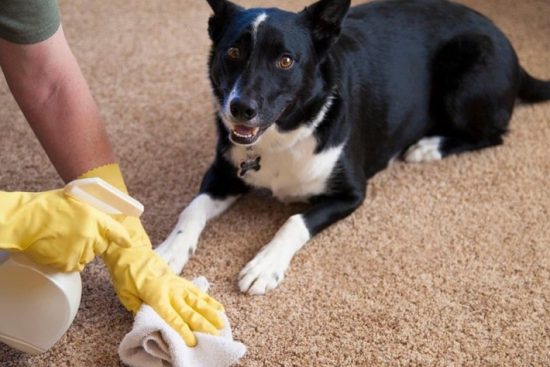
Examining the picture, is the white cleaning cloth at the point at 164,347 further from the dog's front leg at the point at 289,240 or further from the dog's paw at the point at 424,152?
the dog's paw at the point at 424,152

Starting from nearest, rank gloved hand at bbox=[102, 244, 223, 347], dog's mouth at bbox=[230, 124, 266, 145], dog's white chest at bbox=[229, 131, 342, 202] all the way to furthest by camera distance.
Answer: gloved hand at bbox=[102, 244, 223, 347], dog's mouth at bbox=[230, 124, 266, 145], dog's white chest at bbox=[229, 131, 342, 202]

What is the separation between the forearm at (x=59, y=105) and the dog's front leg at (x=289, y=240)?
0.45 m

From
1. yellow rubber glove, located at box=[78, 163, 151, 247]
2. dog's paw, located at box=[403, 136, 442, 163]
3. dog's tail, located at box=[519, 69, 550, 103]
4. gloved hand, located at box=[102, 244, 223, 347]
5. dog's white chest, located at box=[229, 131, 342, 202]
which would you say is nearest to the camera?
gloved hand, located at box=[102, 244, 223, 347]

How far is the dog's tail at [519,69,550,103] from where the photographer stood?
216cm

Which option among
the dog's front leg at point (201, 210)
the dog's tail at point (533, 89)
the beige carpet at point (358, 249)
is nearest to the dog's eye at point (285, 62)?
the dog's front leg at point (201, 210)

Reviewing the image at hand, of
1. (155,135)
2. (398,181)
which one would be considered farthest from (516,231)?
(155,135)

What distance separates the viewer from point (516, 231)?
1665 millimetres

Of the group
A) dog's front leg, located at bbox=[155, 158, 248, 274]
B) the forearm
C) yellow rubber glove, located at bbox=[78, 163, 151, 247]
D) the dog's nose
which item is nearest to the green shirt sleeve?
the forearm

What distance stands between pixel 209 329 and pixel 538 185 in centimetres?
111

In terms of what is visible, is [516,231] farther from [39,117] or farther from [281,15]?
[39,117]

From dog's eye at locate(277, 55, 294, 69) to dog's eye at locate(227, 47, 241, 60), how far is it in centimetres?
10

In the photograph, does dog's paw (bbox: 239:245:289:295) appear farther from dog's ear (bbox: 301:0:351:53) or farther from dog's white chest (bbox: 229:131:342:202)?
dog's ear (bbox: 301:0:351:53)

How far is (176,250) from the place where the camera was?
5.00 ft

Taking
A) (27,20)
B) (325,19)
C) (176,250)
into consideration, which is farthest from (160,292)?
(325,19)
